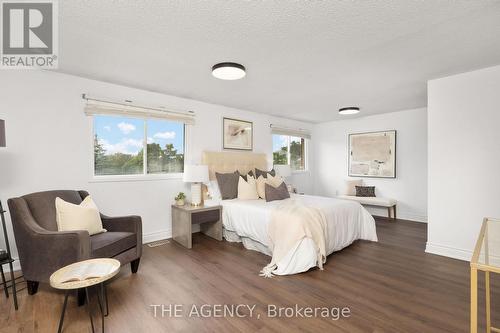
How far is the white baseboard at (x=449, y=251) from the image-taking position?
2.97m

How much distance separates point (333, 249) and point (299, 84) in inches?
91.5

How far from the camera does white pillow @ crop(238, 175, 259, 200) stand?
390 centimetres

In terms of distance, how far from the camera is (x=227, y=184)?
158 inches

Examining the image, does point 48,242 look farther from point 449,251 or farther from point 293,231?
point 449,251

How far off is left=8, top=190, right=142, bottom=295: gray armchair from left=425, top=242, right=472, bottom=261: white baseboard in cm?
373

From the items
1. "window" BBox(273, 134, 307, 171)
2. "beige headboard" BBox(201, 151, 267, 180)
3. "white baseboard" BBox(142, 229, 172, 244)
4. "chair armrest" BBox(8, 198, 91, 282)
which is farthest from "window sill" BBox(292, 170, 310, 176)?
"chair armrest" BBox(8, 198, 91, 282)

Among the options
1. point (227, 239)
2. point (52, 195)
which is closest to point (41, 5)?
point (52, 195)

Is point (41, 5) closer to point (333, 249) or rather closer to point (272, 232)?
point (272, 232)

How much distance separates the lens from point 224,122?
181 inches

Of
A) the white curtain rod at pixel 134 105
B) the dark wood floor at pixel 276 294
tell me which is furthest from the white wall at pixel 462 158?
the white curtain rod at pixel 134 105

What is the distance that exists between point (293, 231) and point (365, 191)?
3.47m

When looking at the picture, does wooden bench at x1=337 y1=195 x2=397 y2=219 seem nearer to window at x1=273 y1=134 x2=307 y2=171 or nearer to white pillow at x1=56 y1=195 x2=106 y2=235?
window at x1=273 y1=134 x2=307 y2=171

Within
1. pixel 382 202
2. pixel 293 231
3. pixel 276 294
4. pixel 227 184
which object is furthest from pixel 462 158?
pixel 227 184

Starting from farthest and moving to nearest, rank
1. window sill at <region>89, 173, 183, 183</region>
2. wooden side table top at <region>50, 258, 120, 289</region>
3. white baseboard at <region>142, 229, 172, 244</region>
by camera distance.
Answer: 1. white baseboard at <region>142, 229, 172, 244</region>
2. window sill at <region>89, 173, 183, 183</region>
3. wooden side table top at <region>50, 258, 120, 289</region>
